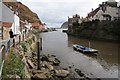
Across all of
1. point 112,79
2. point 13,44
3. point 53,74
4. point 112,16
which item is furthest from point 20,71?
point 112,16

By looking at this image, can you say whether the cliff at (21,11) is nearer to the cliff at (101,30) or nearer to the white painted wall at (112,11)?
the cliff at (101,30)

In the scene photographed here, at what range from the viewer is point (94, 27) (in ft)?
244

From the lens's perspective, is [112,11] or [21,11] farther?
[21,11]

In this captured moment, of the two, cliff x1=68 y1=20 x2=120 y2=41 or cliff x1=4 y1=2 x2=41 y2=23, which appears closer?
cliff x1=68 y1=20 x2=120 y2=41

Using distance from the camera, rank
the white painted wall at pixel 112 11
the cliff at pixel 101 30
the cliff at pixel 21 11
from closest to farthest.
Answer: the cliff at pixel 101 30 → the white painted wall at pixel 112 11 → the cliff at pixel 21 11

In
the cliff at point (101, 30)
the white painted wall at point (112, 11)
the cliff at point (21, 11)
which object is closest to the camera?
the cliff at point (101, 30)

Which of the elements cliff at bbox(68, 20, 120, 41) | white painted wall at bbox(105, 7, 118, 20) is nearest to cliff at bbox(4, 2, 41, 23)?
cliff at bbox(68, 20, 120, 41)

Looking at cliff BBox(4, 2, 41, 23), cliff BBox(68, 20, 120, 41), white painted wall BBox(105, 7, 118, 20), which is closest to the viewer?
cliff BBox(68, 20, 120, 41)

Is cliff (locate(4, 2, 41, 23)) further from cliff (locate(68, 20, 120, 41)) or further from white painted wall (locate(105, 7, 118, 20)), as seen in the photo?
white painted wall (locate(105, 7, 118, 20))

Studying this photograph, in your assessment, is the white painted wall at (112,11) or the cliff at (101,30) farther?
the white painted wall at (112,11)

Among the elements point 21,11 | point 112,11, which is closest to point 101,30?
point 112,11

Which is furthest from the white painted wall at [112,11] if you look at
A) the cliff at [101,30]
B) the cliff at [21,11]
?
the cliff at [21,11]

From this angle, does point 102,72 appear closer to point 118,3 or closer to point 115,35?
point 115,35

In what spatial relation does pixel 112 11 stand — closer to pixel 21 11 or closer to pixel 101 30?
pixel 101 30
